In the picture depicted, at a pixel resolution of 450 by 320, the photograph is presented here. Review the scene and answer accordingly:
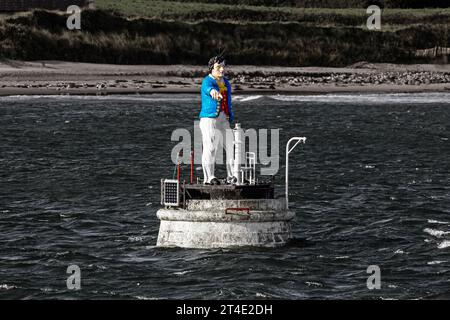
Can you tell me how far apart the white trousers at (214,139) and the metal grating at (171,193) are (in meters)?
0.99

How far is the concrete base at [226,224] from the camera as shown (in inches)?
1092

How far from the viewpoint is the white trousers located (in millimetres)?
28578

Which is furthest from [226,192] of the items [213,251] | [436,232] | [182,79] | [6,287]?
[182,79]

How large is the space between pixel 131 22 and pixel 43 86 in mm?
24756

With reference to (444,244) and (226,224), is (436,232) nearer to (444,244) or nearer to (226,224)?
(444,244)

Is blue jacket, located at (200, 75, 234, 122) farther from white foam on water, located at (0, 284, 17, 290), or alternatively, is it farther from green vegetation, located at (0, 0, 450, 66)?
green vegetation, located at (0, 0, 450, 66)

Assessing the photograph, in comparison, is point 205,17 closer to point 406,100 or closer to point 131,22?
point 131,22

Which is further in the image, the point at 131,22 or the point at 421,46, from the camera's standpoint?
the point at 421,46

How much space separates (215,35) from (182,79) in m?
17.7

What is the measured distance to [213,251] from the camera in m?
28.2

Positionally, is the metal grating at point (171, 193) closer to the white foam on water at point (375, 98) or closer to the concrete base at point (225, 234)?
the concrete base at point (225, 234)

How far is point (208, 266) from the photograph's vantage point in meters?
28.1

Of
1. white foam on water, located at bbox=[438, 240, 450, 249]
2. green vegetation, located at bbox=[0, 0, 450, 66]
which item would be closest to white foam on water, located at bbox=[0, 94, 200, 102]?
green vegetation, located at bbox=[0, 0, 450, 66]
